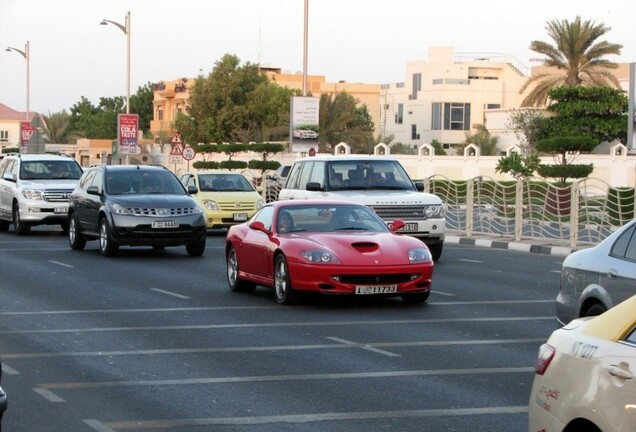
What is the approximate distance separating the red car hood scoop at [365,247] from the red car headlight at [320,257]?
37 centimetres

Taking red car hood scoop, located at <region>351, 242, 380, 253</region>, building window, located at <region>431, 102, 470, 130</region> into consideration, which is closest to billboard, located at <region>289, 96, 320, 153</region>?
red car hood scoop, located at <region>351, 242, 380, 253</region>

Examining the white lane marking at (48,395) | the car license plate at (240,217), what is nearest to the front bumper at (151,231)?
the car license plate at (240,217)

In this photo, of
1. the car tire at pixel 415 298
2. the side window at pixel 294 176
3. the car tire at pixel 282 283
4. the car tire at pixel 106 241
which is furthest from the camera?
the side window at pixel 294 176

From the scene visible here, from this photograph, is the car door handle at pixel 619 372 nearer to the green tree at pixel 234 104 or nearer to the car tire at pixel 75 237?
the car tire at pixel 75 237

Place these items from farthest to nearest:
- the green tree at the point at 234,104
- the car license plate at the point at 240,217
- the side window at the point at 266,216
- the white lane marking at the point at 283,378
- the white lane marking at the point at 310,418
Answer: the green tree at the point at 234,104
the car license plate at the point at 240,217
the side window at the point at 266,216
the white lane marking at the point at 283,378
the white lane marking at the point at 310,418

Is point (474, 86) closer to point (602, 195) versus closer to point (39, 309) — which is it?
point (602, 195)

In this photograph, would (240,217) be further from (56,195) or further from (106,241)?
(106,241)

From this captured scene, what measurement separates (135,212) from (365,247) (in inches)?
373

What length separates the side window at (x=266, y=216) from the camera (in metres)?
18.0

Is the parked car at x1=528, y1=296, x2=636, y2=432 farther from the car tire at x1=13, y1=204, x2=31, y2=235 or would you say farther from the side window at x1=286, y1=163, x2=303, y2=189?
the car tire at x1=13, y1=204, x2=31, y2=235

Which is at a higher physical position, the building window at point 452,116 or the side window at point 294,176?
the building window at point 452,116

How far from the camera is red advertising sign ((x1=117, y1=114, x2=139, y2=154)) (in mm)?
55188

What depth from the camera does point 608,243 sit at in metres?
12.0

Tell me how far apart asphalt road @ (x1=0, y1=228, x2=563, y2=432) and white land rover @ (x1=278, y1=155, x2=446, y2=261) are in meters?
3.28
